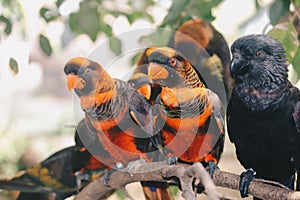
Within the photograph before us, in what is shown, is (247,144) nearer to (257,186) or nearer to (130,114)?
(257,186)

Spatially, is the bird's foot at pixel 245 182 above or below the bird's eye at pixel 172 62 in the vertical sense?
below

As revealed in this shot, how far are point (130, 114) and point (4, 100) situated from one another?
68.7 inches

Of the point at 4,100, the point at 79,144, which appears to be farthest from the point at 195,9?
the point at 4,100

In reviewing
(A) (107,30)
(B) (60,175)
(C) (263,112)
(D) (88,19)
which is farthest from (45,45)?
(C) (263,112)

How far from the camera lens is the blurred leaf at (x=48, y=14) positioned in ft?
4.99

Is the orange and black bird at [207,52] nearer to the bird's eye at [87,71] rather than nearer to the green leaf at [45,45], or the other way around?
the bird's eye at [87,71]

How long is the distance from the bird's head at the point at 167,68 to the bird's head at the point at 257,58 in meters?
0.08

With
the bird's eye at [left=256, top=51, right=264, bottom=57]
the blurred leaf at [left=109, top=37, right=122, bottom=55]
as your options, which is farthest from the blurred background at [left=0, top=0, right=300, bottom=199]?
the bird's eye at [left=256, top=51, right=264, bottom=57]

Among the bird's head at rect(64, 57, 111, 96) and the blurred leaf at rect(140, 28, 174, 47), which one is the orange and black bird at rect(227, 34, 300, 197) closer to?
the bird's head at rect(64, 57, 111, 96)

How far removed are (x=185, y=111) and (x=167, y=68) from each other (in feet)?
0.37

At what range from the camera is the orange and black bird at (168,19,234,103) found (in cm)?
103

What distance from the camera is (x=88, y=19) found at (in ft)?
4.66

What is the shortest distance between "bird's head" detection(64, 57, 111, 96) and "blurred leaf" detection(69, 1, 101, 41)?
47 centimetres

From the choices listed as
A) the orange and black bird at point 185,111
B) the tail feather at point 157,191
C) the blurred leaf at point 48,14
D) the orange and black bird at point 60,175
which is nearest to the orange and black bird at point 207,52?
the orange and black bird at point 185,111
